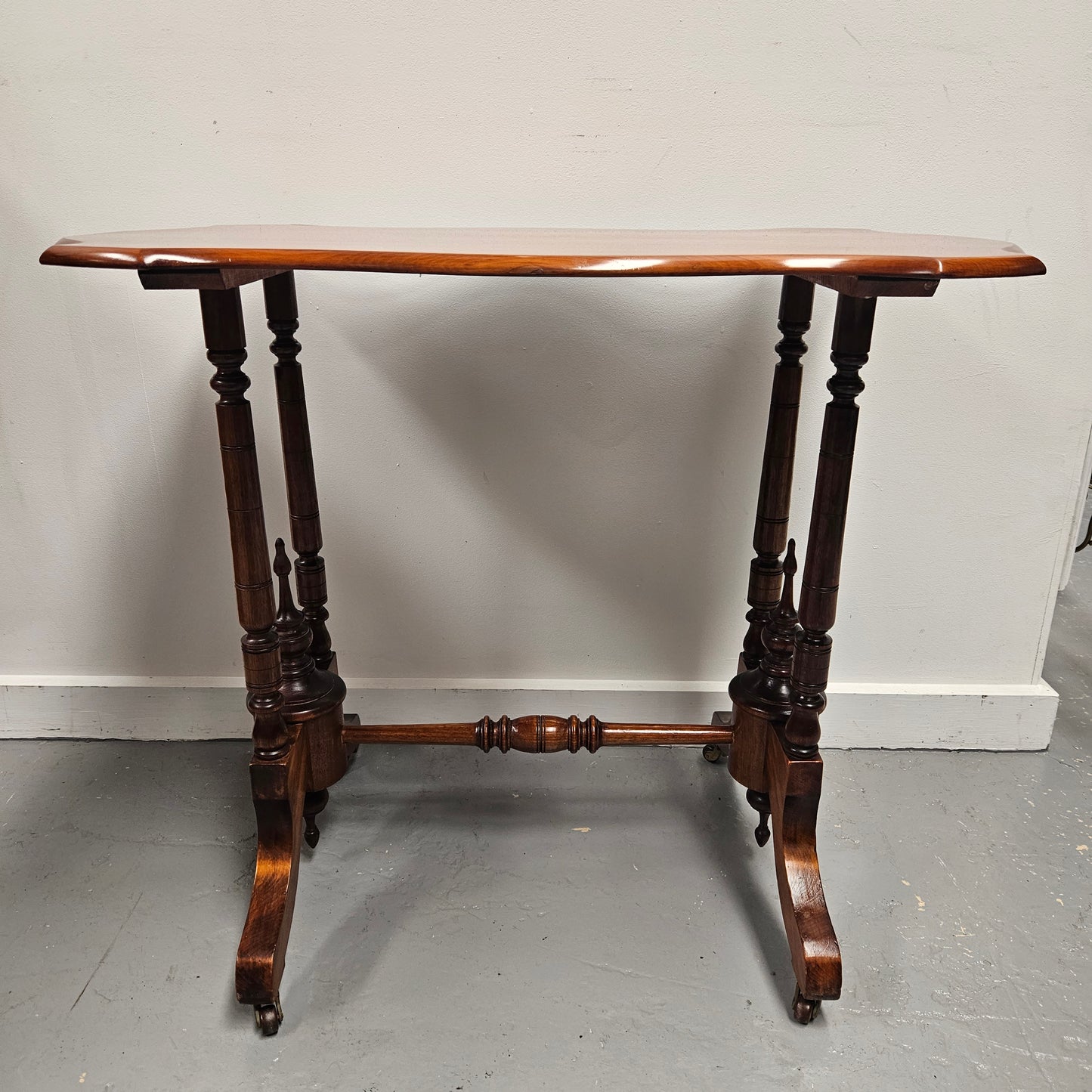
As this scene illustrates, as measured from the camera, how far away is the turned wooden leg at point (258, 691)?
1.26 m

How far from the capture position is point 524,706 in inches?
80.9

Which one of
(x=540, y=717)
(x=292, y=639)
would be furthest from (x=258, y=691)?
(x=540, y=717)

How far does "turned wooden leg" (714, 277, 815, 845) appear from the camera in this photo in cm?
162

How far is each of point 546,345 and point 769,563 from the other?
0.62 metres

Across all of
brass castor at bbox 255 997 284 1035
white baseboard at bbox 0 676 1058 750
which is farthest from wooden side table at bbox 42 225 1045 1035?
white baseboard at bbox 0 676 1058 750

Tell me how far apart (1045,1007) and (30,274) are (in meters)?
2.21

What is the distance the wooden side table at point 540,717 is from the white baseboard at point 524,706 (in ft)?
0.55

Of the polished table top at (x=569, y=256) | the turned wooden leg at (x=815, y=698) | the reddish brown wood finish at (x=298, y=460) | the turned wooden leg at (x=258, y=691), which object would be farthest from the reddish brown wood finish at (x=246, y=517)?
the turned wooden leg at (x=815, y=698)

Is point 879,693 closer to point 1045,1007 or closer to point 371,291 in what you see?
point 1045,1007

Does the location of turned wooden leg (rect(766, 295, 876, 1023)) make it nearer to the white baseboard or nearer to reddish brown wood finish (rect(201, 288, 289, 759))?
the white baseboard

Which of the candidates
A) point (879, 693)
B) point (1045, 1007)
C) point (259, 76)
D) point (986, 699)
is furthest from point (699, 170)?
point (1045, 1007)

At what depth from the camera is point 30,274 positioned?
70.7 inches

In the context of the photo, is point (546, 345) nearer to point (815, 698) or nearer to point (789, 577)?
point (789, 577)

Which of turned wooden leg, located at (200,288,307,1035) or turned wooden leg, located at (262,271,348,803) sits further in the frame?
turned wooden leg, located at (262,271,348,803)
